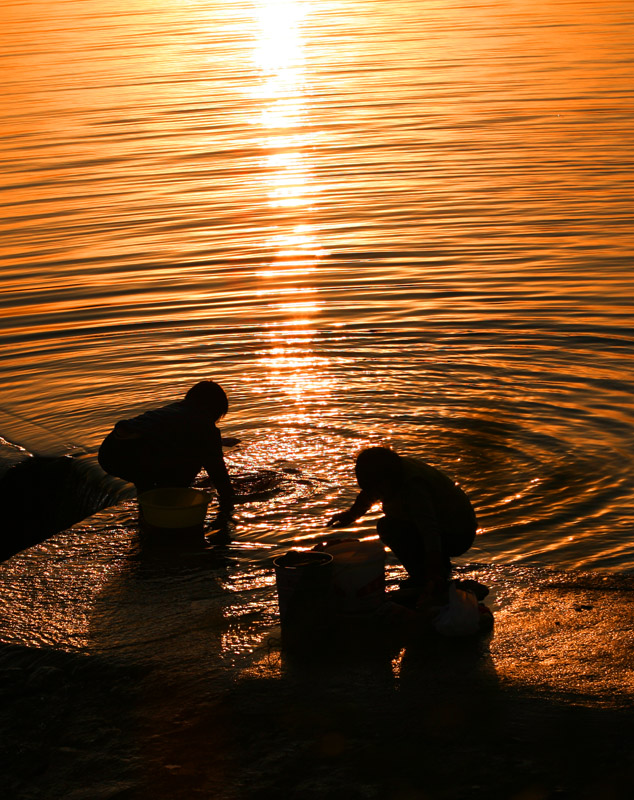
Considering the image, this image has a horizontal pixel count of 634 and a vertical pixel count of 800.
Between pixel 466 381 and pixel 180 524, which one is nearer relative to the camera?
pixel 180 524

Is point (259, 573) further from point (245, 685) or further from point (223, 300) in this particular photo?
point (223, 300)

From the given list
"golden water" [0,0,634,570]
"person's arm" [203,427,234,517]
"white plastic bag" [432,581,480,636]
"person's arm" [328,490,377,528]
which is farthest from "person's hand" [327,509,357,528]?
"person's arm" [203,427,234,517]

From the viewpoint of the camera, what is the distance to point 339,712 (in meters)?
5.36

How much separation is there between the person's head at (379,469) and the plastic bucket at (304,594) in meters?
0.48

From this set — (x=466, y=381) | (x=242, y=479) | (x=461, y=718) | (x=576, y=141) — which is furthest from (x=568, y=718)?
(x=576, y=141)

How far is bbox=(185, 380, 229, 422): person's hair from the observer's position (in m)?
7.94

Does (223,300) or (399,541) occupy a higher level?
(223,300)

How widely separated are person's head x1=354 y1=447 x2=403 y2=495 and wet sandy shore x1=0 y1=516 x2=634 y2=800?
77 cm

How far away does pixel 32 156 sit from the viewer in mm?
24328

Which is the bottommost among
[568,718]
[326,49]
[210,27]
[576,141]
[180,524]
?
[568,718]

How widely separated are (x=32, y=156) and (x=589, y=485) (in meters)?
18.9

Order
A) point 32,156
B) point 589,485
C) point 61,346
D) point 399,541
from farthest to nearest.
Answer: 1. point 32,156
2. point 61,346
3. point 589,485
4. point 399,541

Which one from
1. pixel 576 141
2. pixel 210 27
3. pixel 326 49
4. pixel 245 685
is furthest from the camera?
pixel 210 27

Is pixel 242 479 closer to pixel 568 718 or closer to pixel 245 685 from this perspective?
pixel 245 685
